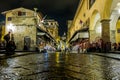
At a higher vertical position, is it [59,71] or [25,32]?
[25,32]

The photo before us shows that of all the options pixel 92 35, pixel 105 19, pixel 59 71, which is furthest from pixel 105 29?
pixel 59 71

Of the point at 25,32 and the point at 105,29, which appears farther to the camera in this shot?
the point at 25,32

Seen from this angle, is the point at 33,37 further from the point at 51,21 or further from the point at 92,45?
the point at 51,21

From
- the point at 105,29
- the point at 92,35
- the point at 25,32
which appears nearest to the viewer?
the point at 105,29

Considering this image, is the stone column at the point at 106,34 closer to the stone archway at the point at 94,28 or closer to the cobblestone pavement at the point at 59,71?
the stone archway at the point at 94,28

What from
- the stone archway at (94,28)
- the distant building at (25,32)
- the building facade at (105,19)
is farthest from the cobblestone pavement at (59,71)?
the distant building at (25,32)

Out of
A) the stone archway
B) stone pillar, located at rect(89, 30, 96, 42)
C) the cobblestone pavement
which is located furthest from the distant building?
the cobblestone pavement

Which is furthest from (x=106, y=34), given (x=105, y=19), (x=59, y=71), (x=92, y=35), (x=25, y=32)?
(x=59, y=71)

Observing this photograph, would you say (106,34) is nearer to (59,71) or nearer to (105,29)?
(105,29)

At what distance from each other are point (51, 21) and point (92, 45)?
69669mm

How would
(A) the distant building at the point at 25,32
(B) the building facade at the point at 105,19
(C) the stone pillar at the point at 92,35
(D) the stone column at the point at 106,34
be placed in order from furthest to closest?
(A) the distant building at the point at 25,32
(C) the stone pillar at the point at 92,35
(D) the stone column at the point at 106,34
(B) the building facade at the point at 105,19

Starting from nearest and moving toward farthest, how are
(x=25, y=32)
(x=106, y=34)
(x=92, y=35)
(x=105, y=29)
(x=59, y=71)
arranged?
(x=59, y=71) → (x=105, y=29) → (x=106, y=34) → (x=92, y=35) → (x=25, y=32)

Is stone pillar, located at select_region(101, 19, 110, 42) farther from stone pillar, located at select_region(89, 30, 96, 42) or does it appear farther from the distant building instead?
the distant building

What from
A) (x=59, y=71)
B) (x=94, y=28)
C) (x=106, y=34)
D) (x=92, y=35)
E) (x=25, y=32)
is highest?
(x=94, y=28)
